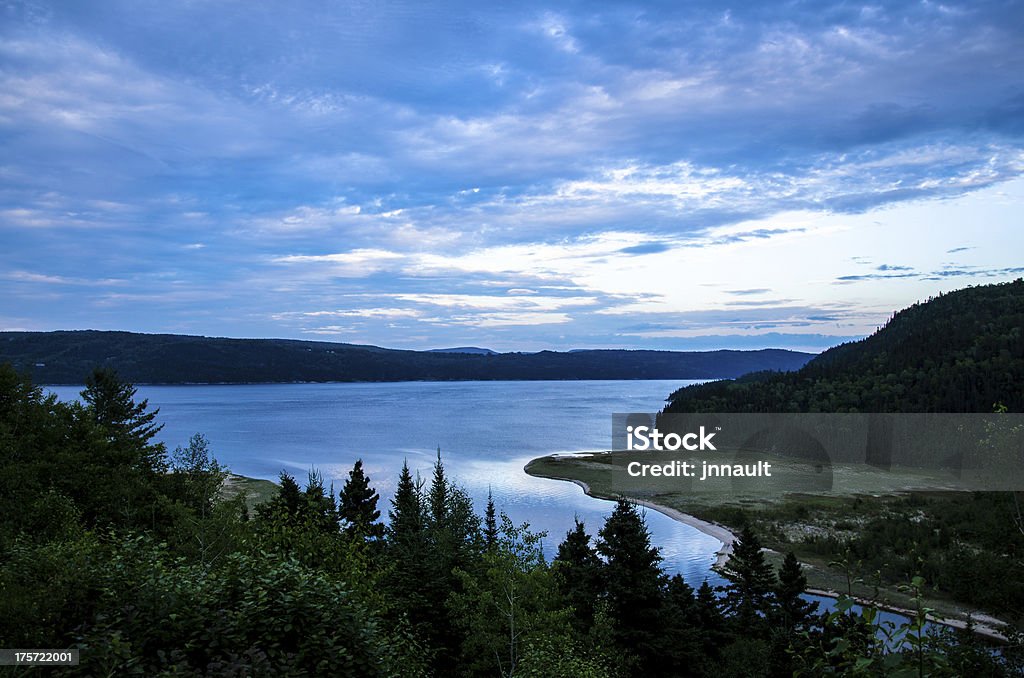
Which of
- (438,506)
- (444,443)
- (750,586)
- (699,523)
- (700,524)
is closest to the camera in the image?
(750,586)

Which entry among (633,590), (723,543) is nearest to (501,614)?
(633,590)

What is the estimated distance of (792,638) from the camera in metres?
24.3

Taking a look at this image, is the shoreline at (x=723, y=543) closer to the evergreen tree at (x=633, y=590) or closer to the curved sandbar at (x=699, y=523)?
the curved sandbar at (x=699, y=523)

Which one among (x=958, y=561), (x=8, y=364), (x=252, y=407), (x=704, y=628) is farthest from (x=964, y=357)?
(x=252, y=407)

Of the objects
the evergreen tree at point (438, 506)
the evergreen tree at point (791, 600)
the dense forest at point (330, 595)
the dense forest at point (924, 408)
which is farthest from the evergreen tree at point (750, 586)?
the evergreen tree at point (438, 506)

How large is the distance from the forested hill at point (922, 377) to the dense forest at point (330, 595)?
8256 cm

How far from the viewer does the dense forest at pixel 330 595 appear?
7.55 meters

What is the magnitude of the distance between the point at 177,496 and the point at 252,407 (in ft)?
503

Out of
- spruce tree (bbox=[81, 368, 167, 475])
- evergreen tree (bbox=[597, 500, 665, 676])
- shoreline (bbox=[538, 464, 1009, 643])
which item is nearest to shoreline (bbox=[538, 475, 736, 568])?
shoreline (bbox=[538, 464, 1009, 643])

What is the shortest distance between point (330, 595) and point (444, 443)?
9197cm

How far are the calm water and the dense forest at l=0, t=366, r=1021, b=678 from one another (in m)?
13.0

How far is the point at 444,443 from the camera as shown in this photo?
99750mm

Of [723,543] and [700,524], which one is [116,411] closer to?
[723,543]

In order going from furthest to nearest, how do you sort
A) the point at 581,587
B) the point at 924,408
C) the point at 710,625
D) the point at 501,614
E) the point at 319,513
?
the point at 924,408 → the point at 710,625 → the point at 581,587 → the point at 319,513 → the point at 501,614
